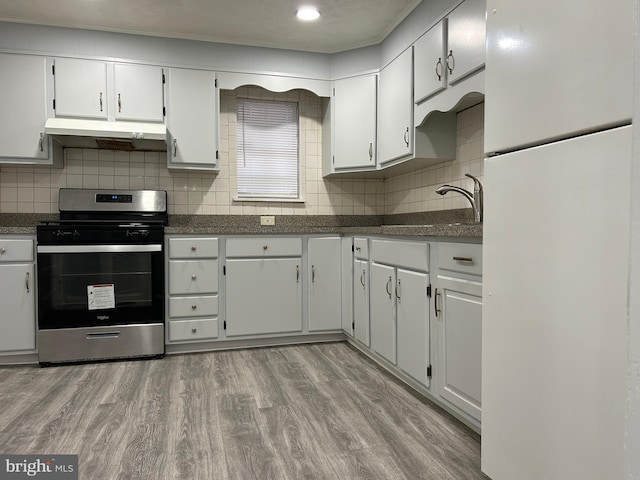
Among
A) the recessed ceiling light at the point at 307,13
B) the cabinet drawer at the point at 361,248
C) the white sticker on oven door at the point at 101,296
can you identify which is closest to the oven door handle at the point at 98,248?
the white sticker on oven door at the point at 101,296

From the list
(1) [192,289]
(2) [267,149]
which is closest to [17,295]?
(1) [192,289]

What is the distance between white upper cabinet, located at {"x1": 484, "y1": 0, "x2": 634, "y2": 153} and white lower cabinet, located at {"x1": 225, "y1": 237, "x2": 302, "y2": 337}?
222 cm

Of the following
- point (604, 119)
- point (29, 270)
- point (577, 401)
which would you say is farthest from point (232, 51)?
point (577, 401)

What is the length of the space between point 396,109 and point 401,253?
125 cm

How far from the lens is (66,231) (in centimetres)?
289

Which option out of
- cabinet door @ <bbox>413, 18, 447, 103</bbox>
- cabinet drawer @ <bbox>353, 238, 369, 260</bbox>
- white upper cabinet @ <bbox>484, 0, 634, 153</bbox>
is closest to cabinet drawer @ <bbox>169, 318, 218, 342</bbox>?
cabinet drawer @ <bbox>353, 238, 369, 260</bbox>

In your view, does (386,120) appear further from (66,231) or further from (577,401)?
(577,401)

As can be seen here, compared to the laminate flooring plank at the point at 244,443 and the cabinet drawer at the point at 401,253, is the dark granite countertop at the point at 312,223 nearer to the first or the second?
the cabinet drawer at the point at 401,253

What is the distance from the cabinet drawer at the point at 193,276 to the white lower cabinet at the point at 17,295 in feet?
2.92

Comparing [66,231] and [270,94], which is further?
[270,94]

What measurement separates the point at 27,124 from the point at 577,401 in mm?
3613

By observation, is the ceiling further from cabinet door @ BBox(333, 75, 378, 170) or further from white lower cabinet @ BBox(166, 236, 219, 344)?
white lower cabinet @ BBox(166, 236, 219, 344)

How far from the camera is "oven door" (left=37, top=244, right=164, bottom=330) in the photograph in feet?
9.46

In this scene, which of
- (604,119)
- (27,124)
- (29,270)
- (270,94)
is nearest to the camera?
(604,119)
